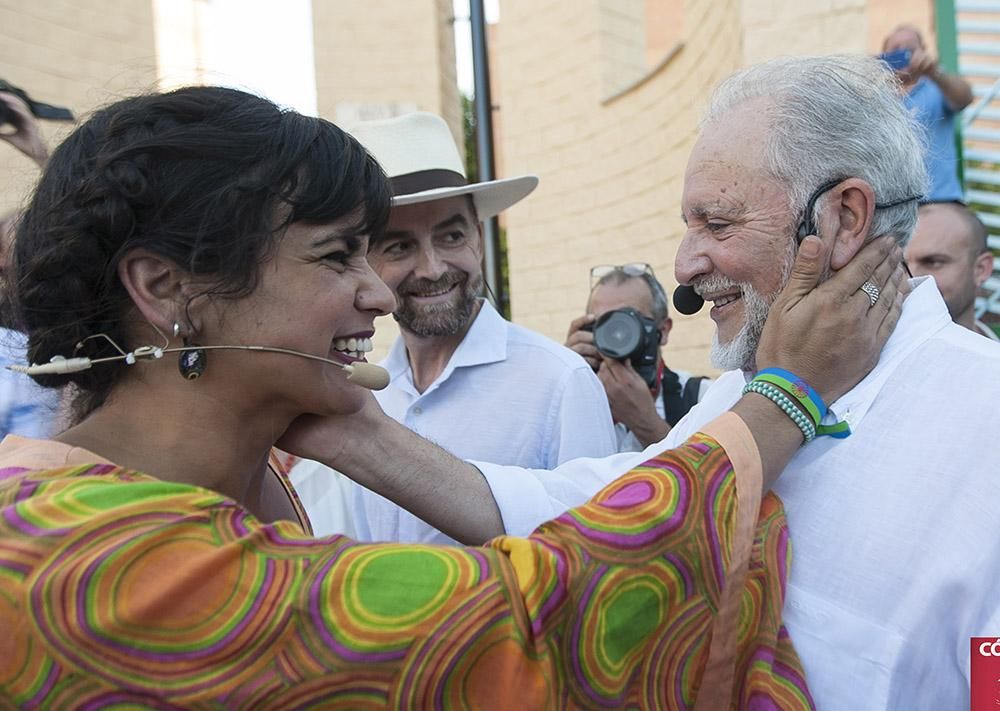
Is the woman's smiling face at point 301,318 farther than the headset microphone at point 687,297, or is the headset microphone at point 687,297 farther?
the headset microphone at point 687,297

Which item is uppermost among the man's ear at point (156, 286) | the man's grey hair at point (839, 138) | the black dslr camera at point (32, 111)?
the black dslr camera at point (32, 111)

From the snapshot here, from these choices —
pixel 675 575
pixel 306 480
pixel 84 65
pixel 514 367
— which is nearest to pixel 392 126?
pixel 514 367

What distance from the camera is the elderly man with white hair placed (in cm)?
148

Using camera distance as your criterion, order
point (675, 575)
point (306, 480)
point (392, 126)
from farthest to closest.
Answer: point (392, 126), point (306, 480), point (675, 575)

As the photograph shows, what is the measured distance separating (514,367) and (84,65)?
7647 mm

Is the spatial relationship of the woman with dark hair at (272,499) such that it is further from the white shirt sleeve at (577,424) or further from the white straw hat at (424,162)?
the white straw hat at (424,162)

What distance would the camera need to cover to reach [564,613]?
1327 millimetres

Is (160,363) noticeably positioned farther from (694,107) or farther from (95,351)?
(694,107)

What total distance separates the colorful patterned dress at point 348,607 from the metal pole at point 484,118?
2851 millimetres

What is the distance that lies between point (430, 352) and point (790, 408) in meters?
1.65

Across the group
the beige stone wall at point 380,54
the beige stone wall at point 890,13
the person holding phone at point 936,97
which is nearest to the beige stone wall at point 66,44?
the beige stone wall at point 380,54

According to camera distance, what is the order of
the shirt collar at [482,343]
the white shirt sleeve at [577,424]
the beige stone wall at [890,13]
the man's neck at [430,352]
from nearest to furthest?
the white shirt sleeve at [577,424]
the shirt collar at [482,343]
the man's neck at [430,352]
the beige stone wall at [890,13]

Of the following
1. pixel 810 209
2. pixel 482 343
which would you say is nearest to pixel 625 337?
pixel 482 343

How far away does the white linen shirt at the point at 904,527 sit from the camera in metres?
1.46
